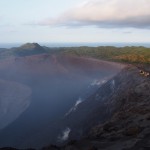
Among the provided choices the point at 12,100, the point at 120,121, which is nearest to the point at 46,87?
the point at 12,100

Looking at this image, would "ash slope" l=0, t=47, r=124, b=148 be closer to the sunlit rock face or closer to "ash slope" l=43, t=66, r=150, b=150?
the sunlit rock face

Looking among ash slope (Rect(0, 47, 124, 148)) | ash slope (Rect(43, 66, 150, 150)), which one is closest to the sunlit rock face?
ash slope (Rect(0, 47, 124, 148))

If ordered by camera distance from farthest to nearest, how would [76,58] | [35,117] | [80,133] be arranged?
[76,58] → [35,117] → [80,133]

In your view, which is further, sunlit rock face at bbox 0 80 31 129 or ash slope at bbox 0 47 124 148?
sunlit rock face at bbox 0 80 31 129

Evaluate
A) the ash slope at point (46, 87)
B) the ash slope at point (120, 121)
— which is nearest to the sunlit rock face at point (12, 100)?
the ash slope at point (46, 87)


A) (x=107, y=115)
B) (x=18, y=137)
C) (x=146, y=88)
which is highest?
(x=146, y=88)

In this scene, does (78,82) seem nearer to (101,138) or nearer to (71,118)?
(71,118)

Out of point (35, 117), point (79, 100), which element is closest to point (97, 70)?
point (79, 100)

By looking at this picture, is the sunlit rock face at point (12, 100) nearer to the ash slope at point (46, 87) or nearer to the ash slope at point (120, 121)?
the ash slope at point (46, 87)
